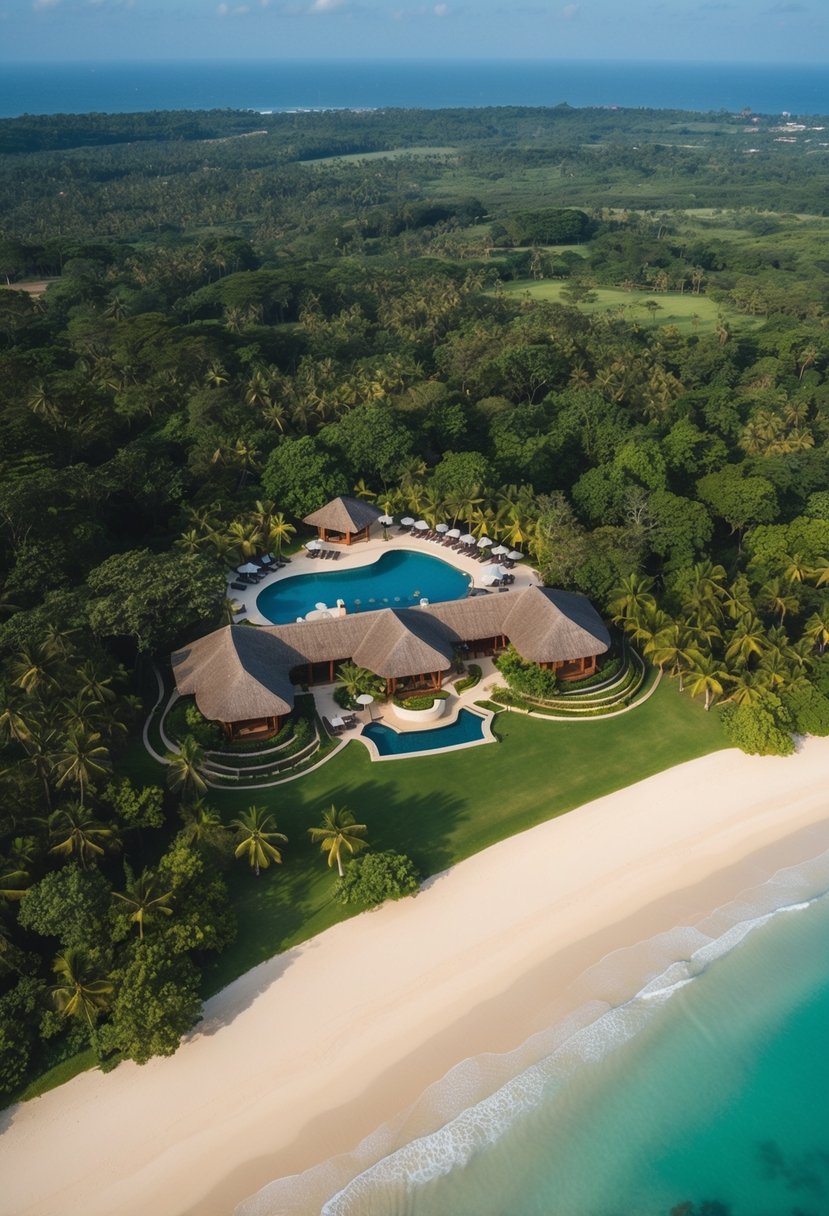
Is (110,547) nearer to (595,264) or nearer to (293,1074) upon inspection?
(293,1074)

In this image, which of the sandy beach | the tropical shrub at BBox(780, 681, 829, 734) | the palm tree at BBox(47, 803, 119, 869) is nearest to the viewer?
the sandy beach

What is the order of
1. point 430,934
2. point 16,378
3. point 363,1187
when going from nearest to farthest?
point 363,1187 → point 430,934 → point 16,378

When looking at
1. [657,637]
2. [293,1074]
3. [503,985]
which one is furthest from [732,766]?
[293,1074]

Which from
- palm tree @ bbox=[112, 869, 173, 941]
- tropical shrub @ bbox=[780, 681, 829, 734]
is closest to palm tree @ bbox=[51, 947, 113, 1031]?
palm tree @ bbox=[112, 869, 173, 941]

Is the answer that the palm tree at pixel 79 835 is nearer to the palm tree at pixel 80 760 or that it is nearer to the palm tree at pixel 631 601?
the palm tree at pixel 80 760

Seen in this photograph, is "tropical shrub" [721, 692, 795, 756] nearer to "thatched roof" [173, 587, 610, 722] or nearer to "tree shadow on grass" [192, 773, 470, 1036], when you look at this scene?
"thatched roof" [173, 587, 610, 722]

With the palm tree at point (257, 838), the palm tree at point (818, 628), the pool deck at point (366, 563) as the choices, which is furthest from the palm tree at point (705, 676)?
the palm tree at point (257, 838)
